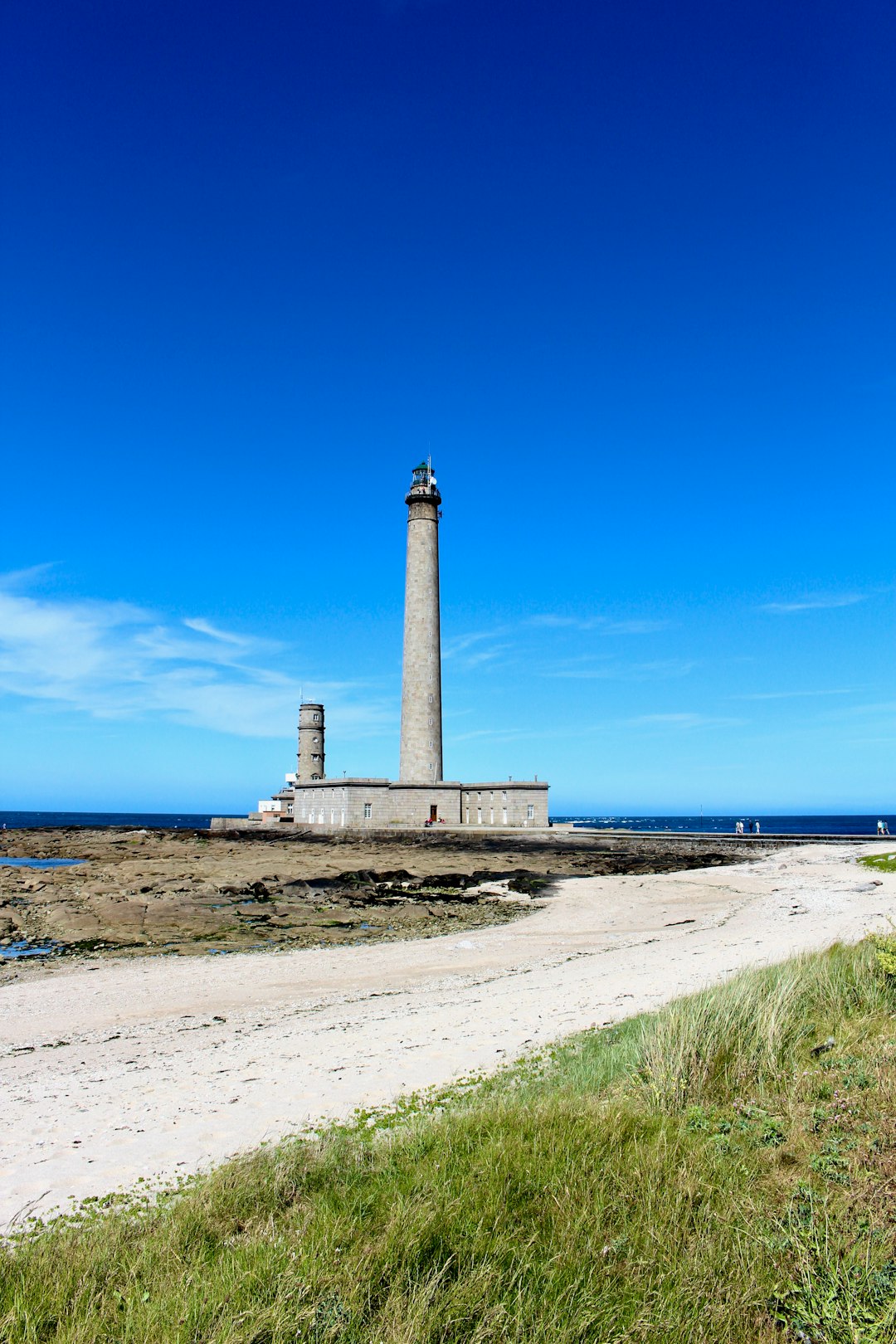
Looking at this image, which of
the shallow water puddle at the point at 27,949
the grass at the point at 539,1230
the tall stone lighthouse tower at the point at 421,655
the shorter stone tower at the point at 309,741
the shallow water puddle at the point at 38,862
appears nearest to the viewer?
the grass at the point at 539,1230

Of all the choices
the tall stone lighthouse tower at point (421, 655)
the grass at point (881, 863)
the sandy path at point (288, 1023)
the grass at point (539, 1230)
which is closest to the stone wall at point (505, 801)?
the tall stone lighthouse tower at point (421, 655)

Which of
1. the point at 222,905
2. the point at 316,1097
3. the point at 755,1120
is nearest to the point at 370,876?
the point at 222,905

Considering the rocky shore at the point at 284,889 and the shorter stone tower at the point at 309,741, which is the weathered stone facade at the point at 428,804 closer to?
the rocky shore at the point at 284,889

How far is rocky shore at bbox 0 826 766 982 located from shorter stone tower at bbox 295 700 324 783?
52.9 feet

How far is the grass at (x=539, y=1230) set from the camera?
11.6 feet

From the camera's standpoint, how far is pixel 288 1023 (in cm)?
1127

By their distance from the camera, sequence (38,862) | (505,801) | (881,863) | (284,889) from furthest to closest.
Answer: (505,801) → (38,862) → (881,863) → (284,889)

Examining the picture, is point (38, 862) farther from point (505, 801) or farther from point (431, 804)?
point (505, 801)

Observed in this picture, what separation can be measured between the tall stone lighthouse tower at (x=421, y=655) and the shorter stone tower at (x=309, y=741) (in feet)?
53.7

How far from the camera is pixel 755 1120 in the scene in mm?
5645

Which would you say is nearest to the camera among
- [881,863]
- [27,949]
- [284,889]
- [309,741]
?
[27,949]

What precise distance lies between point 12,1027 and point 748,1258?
36.9 feet

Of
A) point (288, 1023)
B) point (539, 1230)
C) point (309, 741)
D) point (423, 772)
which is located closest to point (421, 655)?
point (423, 772)

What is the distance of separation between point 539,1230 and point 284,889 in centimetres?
2602
